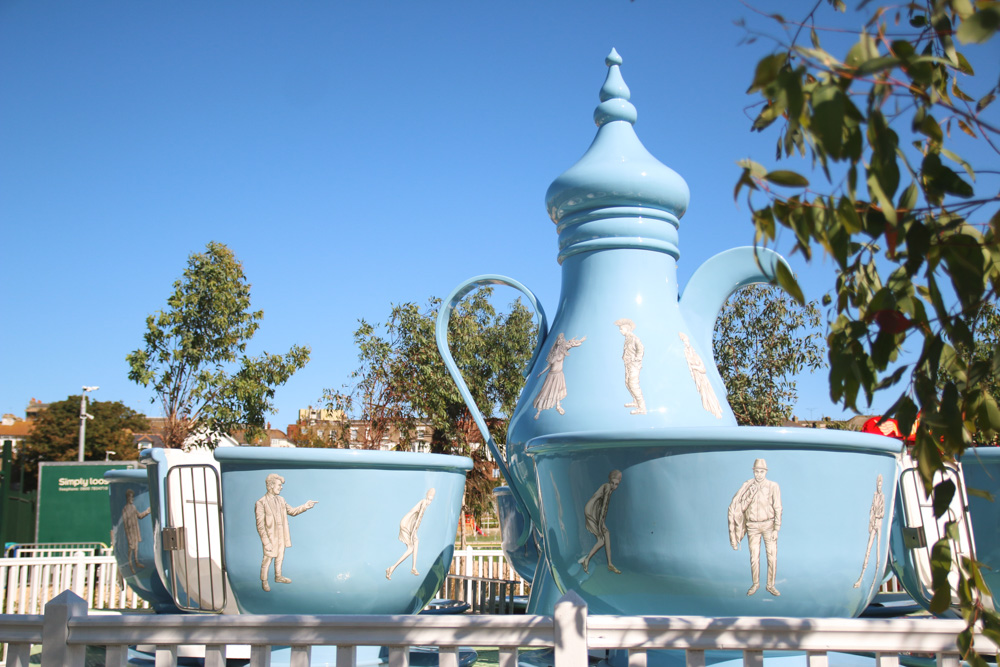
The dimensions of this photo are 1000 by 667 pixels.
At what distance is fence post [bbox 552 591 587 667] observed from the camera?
147cm

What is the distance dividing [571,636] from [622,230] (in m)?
1.38

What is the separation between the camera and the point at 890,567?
88.8 inches

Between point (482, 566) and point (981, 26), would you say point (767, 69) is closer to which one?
point (981, 26)

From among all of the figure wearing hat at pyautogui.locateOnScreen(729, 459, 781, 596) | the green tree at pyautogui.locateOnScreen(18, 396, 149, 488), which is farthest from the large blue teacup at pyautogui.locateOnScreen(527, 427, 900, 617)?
the green tree at pyautogui.locateOnScreen(18, 396, 149, 488)

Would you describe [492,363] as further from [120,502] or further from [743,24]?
[743,24]

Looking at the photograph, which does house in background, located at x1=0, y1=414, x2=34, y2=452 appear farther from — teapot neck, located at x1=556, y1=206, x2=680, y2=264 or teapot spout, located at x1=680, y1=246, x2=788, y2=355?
teapot spout, located at x1=680, y1=246, x2=788, y2=355

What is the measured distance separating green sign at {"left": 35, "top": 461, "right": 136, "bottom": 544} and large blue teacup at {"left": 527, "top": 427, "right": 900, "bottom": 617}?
15.7 metres

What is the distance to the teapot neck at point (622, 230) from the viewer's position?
8.24 ft

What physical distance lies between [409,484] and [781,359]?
11.2 meters

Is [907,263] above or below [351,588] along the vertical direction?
above

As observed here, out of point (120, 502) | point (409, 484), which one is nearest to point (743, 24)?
point (409, 484)

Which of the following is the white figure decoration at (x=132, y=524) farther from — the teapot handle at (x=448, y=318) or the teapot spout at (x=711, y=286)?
the teapot spout at (x=711, y=286)

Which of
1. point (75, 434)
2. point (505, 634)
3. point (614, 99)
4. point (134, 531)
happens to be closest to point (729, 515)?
point (505, 634)

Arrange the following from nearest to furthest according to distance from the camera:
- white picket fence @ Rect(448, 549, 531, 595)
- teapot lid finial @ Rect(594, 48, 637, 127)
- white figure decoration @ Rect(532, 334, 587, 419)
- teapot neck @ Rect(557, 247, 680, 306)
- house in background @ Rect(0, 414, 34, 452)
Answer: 1. white figure decoration @ Rect(532, 334, 587, 419)
2. teapot neck @ Rect(557, 247, 680, 306)
3. teapot lid finial @ Rect(594, 48, 637, 127)
4. white picket fence @ Rect(448, 549, 531, 595)
5. house in background @ Rect(0, 414, 34, 452)
